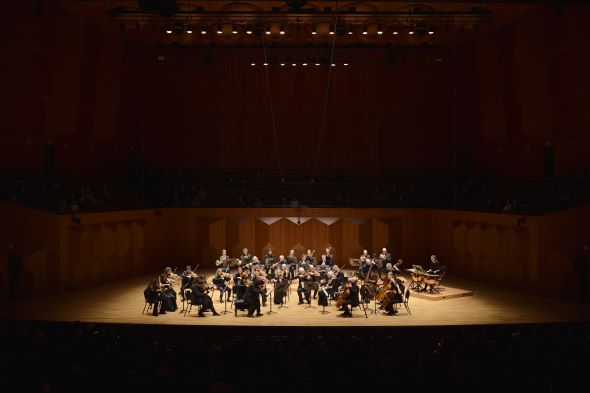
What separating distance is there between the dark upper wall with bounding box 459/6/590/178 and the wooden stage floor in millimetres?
5050

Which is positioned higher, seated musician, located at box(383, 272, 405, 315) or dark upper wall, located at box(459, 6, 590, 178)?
dark upper wall, located at box(459, 6, 590, 178)

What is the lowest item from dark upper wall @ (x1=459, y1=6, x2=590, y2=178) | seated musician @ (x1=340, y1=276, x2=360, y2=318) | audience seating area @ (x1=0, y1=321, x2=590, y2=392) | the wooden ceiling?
seated musician @ (x1=340, y1=276, x2=360, y2=318)

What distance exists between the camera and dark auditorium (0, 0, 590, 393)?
22.5ft

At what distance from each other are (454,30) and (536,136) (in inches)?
189

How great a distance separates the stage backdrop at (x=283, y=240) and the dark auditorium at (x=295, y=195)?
0.07 m

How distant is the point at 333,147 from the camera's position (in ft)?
72.8

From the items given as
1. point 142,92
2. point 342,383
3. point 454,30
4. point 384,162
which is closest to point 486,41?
point 454,30

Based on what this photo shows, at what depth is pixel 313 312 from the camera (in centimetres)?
1206

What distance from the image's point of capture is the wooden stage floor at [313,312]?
1105cm

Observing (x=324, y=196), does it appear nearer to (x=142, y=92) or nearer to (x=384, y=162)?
(x=384, y=162)

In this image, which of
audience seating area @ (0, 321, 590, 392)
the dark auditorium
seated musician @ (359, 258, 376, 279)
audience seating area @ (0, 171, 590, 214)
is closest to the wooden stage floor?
the dark auditorium

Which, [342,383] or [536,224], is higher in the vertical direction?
[536,224]

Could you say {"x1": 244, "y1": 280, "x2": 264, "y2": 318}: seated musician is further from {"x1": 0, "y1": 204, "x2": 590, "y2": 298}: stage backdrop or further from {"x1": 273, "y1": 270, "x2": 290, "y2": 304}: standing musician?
{"x1": 0, "y1": 204, "x2": 590, "y2": 298}: stage backdrop

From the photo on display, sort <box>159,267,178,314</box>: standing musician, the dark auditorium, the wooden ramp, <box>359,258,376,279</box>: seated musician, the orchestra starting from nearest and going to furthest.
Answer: the dark auditorium
the orchestra
<box>159,267,178,314</box>: standing musician
the wooden ramp
<box>359,258,376,279</box>: seated musician
